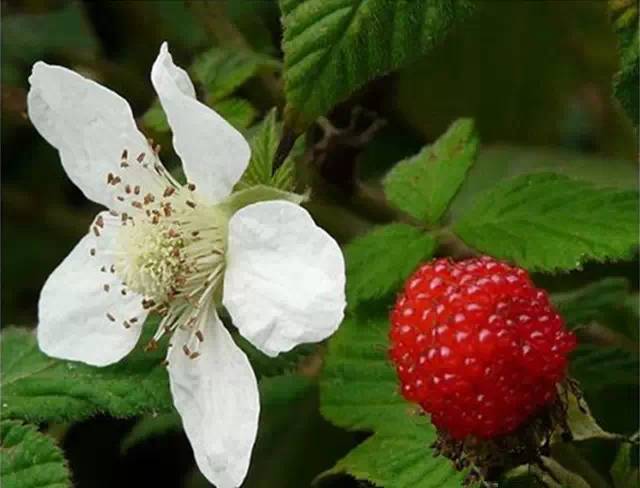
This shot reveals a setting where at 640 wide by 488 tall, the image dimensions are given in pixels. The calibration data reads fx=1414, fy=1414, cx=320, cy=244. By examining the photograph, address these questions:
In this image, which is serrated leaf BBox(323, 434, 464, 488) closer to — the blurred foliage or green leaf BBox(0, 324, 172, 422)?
the blurred foliage

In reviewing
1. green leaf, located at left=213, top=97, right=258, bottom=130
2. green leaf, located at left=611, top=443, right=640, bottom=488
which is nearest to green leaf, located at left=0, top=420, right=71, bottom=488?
green leaf, located at left=213, top=97, right=258, bottom=130

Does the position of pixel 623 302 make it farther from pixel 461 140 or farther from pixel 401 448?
pixel 401 448

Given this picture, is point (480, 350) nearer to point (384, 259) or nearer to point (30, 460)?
point (384, 259)

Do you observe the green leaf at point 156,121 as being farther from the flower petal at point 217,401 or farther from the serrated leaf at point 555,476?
the serrated leaf at point 555,476

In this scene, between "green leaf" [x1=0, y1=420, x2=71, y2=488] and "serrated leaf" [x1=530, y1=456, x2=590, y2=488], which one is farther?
"green leaf" [x1=0, y1=420, x2=71, y2=488]

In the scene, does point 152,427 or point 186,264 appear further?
point 152,427

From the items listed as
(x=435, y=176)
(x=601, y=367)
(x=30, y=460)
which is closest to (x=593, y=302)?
(x=601, y=367)

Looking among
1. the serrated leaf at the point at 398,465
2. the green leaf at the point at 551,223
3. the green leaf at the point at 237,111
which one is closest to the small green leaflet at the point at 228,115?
the green leaf at the point at 237,111
